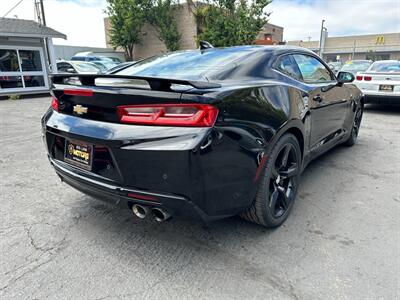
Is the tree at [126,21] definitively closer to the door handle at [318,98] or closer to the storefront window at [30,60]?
the storefront window at [30,60]

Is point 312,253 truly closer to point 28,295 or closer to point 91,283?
point 91,283

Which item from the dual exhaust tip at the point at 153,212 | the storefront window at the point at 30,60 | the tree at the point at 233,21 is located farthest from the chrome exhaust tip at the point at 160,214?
the tree at the point at 233,21

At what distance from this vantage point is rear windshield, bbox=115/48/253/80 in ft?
7.89

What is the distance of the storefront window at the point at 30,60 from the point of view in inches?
524

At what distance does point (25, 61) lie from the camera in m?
13.4

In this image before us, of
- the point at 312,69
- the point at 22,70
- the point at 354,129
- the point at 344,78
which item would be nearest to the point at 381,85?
the point at 354,129

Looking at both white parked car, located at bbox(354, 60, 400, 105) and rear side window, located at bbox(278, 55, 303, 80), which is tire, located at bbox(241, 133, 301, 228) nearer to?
rear side window, located at bbox(278, 55, 303, 80)

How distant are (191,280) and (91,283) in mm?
643

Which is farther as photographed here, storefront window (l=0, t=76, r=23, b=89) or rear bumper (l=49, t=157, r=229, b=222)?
storefront window (l=0, t=76, r=23, b=89)

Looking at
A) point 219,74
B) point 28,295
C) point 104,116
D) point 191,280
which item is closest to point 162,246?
point 191,280

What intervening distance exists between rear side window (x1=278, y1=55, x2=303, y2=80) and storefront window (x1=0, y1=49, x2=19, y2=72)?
13.6 metres

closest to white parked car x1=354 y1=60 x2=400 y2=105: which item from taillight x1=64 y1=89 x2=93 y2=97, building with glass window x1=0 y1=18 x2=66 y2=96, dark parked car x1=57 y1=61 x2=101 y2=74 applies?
taillight x1=64 y1=89 x2=93 y2=97

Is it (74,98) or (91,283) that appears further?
(74,98)

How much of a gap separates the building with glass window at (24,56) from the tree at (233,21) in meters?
11.4
